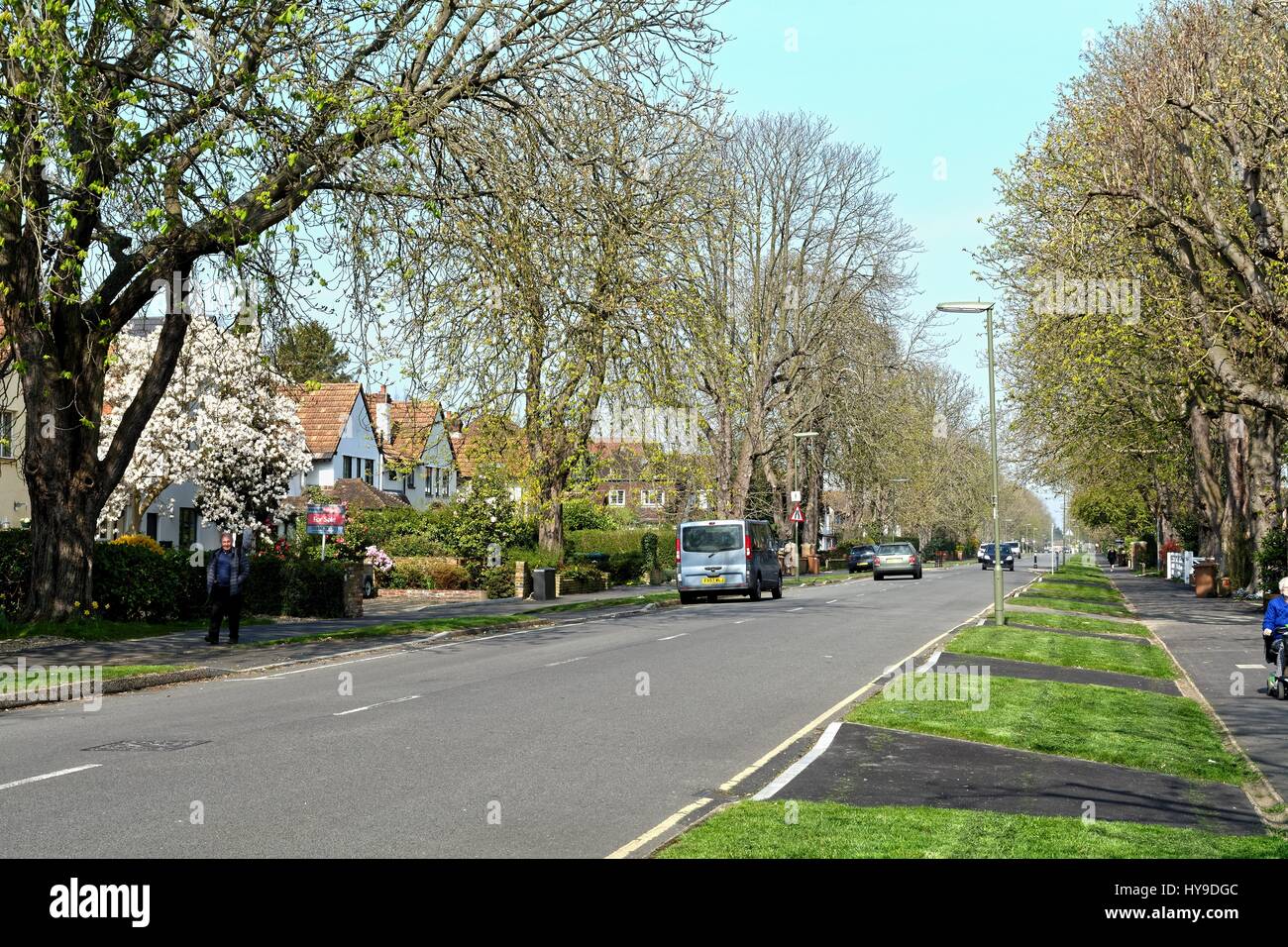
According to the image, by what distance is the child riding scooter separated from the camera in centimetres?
1539

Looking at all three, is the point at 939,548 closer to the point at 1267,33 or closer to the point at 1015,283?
the point at 1015,283

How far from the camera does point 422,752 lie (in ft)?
35.0

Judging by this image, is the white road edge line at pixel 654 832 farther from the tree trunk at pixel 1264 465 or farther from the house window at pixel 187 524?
the house window at pixel 187 524

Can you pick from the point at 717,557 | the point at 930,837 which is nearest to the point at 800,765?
the point at 930,837

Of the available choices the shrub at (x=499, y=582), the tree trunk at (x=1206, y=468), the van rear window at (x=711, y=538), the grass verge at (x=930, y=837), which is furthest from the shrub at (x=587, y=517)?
the grass verge at (x=930, y=837)

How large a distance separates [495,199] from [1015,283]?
18133mm

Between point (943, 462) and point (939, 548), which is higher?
point (943, 462)

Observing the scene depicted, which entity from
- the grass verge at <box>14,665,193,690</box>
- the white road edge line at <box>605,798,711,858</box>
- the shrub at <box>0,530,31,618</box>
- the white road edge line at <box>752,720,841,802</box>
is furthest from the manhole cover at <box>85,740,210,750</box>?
the shrub at <box>0,530,31,618</box>

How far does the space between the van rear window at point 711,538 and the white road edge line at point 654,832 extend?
27333mm

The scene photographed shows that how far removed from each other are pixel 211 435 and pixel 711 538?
21898mm

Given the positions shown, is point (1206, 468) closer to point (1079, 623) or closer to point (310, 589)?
point (1079, 623)

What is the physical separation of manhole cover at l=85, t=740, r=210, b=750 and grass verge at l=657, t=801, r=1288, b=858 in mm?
5197

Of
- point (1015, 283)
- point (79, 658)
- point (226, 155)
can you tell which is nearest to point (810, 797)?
point (79, 658)

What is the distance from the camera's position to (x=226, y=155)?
1870cm
